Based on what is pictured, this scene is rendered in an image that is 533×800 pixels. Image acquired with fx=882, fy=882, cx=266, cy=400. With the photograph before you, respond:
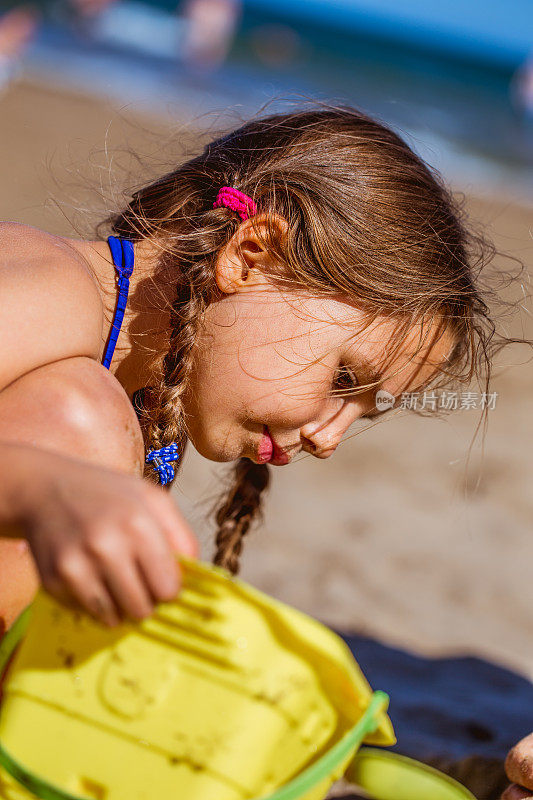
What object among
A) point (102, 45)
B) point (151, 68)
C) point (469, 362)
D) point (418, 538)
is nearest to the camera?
point (469, 362)

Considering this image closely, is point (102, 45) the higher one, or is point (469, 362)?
point (469, 362)

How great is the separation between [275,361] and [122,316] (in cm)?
30

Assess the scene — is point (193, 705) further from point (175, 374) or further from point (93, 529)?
point (175, 374)

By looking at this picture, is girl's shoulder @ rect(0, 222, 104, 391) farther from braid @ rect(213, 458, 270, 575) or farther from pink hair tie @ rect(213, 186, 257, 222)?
braid @ rect(213, 458, 270, 575)

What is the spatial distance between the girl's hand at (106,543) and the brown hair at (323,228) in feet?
2.26

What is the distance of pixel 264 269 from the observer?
5.16ft

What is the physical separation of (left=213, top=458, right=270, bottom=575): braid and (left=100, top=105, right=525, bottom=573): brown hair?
257 millimetres

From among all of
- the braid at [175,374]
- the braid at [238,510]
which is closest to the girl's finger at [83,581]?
the braid at [175,374]

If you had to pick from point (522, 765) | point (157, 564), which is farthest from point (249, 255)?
point (522, 765)

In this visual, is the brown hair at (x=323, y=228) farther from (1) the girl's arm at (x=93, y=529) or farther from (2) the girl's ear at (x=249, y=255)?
(1) the girl's arm at (x=93, y=529)

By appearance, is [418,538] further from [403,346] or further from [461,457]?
[403,346]

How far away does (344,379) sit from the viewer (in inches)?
61.0

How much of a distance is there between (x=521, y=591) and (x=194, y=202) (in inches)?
62.1

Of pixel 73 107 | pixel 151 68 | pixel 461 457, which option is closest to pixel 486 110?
pixel 151 68
